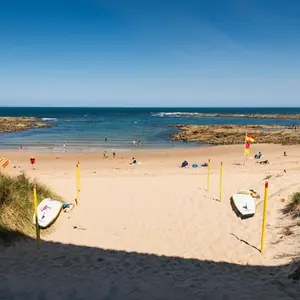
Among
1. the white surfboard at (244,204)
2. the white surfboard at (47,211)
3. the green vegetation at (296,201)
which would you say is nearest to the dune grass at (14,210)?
the white surfboard at (47,211)

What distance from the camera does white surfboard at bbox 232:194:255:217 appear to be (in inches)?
439

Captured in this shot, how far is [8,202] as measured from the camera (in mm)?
8969

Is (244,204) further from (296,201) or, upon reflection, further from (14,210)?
(14,210)

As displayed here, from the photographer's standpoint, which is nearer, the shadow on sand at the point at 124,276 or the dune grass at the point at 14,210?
the shadow on sand at the point at 124,276

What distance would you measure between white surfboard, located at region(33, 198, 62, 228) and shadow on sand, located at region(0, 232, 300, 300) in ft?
3.32

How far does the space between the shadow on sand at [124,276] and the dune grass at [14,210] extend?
15.3 inches

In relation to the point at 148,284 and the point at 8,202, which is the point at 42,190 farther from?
the point at 148,284

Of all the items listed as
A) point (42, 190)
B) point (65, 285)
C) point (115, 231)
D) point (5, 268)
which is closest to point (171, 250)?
point (115, 231)

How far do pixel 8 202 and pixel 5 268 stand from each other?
233 centimetres

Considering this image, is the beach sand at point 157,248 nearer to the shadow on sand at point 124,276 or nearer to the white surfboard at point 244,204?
the shadow on sand at point 124,276

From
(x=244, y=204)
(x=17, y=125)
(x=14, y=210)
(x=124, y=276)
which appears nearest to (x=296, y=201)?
(x=244, y=204)

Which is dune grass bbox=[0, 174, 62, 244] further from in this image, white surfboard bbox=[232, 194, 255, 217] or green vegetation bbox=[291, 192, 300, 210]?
green vegetation bbox=[291, 192, 300, 210]

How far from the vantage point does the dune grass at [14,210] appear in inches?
328

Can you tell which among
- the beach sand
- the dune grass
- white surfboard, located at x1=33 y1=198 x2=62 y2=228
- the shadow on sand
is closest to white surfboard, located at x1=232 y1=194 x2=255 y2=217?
the beach sand
